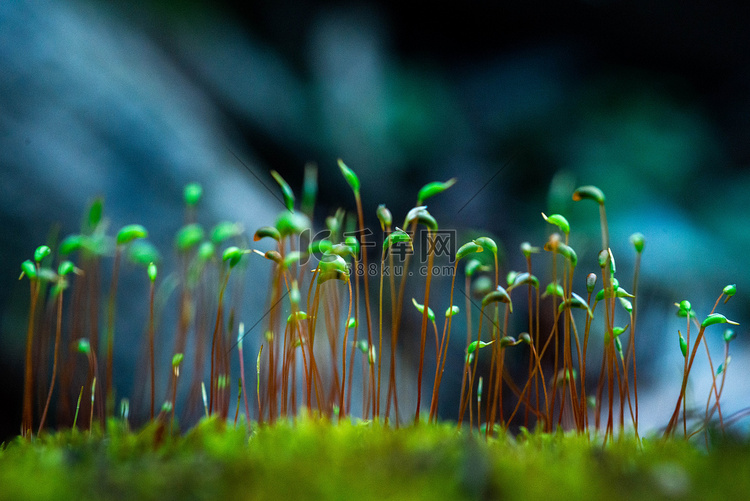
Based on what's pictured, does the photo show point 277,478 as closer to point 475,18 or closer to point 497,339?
point 497,339

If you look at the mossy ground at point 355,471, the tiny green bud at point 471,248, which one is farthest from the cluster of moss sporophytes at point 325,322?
the mossy ground at point 355,471

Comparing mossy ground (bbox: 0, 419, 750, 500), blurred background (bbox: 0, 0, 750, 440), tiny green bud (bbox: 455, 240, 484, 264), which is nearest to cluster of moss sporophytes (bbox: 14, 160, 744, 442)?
tiny green bud (bbox: 455, 240, 484, 264)

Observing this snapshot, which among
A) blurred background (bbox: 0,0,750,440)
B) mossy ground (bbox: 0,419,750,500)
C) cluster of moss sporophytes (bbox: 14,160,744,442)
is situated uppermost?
blurred background (bbox: 0,0,750,440)

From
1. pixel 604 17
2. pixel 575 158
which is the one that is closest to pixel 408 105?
pixel 575 158

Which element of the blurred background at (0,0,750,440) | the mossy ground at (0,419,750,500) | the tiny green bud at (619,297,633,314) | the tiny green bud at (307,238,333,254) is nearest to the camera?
the mossy ground at (0,419,750,500)

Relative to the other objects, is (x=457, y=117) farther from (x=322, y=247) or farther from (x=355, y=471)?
(x=355, y=471)

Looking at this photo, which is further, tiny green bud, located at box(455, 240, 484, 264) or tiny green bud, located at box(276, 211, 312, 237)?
tiny green bud, located at box(455, 240, 484, 264)

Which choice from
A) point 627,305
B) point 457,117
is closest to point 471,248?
point 627,305

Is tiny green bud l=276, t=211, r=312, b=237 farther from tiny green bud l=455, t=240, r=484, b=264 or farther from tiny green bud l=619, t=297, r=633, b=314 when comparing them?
tiny green bud l=619, t=297, r=633, b=314
